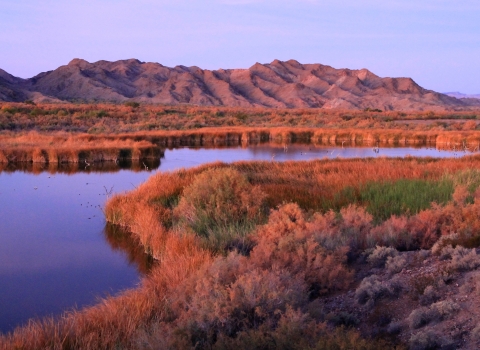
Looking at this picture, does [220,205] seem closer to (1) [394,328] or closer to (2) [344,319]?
(2) [344,319]

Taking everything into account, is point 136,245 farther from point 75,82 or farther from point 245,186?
point 75,82

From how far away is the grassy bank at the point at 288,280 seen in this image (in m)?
5.07

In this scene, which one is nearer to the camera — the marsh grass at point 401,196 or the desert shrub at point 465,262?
the desert shrub at point 465,262

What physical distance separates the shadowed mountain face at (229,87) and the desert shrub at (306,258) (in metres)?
102

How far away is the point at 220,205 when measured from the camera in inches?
429

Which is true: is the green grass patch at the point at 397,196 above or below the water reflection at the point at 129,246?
above

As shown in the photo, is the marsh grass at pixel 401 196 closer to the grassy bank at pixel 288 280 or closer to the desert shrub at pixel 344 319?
the grassy bank at pixel 288 280

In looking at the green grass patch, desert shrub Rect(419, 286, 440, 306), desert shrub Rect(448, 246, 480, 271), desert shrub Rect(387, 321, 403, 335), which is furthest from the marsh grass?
desert shrub Rect(387, 321, 403, 335)

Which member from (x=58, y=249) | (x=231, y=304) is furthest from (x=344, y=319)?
(x=58, y=249)

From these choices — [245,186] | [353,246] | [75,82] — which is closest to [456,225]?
[353,246]

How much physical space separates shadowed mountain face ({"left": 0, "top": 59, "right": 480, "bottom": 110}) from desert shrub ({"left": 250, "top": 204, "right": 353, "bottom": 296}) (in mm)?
102271

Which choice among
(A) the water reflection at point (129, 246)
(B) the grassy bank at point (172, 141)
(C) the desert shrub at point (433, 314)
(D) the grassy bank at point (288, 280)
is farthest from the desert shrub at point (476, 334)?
(B) the grassy bank at point (172, 141)

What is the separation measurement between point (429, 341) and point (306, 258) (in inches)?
99.9

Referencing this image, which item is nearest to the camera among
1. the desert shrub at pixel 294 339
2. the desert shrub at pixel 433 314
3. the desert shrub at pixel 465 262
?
the desert shrub at pixel 294 339
